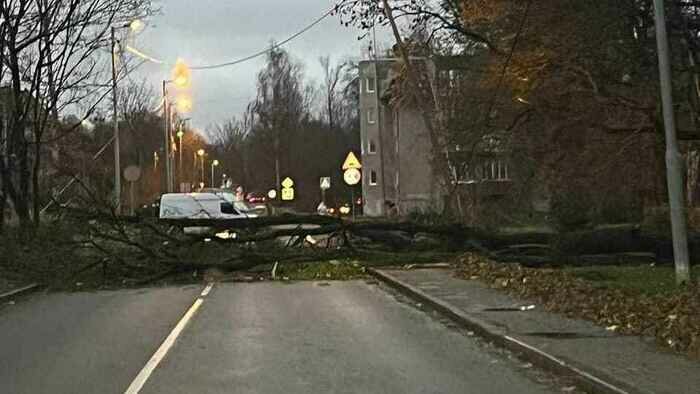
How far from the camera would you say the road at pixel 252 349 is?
991 cm

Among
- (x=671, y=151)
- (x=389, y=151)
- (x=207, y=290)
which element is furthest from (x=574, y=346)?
(x=389, y=151)

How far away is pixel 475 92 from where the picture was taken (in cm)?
3178

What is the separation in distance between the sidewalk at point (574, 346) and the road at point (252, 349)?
0.32 meters

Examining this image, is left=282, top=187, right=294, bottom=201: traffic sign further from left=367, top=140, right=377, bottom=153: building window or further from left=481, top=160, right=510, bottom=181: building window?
left=367, top=140, right=377, bottom=153: building window

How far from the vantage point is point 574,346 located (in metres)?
11.3

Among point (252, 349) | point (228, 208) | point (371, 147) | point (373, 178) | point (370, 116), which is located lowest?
point (252, 349)

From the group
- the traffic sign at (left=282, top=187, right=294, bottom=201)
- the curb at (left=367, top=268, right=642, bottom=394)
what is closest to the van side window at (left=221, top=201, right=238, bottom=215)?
the traffic sign at (left=282, top=187, right=294, bottom=201)

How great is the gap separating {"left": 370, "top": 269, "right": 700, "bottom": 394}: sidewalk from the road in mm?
318

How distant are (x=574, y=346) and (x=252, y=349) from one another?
386cm

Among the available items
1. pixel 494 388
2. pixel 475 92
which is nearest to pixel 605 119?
pixel 475 92

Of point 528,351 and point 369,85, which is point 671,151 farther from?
point 369,85

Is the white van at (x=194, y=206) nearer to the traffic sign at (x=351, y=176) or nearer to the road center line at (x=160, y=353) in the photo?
the traffic sign at (x=351, y=176)

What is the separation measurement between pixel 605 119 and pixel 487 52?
15.1 feet

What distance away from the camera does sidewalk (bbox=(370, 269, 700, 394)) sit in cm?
906
